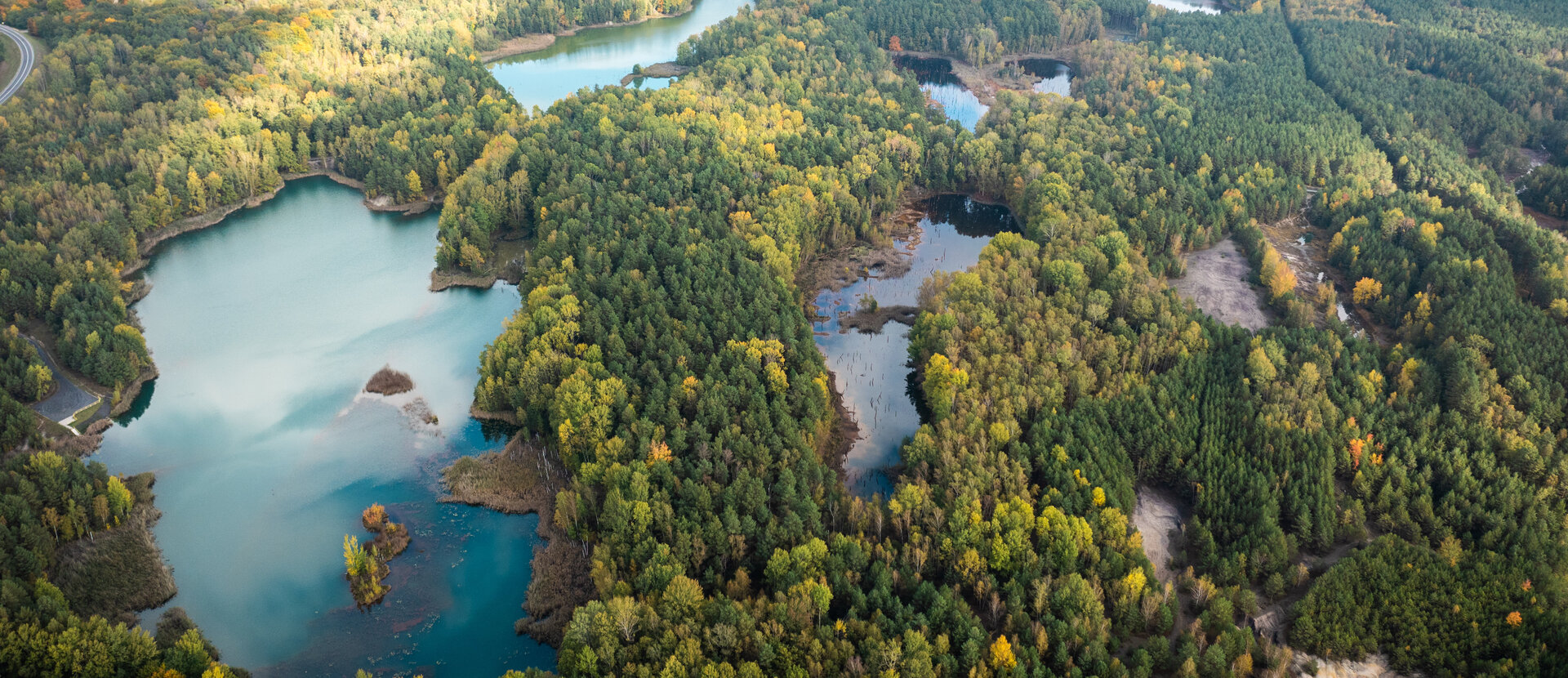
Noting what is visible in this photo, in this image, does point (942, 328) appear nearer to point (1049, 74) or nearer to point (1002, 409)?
point (1002, 409)

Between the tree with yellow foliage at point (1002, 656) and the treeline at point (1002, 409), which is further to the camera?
the treeline at point (1002, 409)

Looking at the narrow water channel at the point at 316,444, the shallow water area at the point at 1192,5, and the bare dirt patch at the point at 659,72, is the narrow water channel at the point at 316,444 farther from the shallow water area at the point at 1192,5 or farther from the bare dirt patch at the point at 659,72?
the shallow water area at the point at 1192,5

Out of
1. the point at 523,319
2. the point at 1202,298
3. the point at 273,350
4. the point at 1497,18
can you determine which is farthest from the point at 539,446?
the point at 1497,18

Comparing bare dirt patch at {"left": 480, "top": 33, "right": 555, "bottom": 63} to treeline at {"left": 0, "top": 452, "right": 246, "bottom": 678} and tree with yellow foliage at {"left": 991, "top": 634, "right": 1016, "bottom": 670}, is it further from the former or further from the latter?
tree with yellow foliage at {"left": 991, "top": 634, "right": 1016, "bottom": 670}

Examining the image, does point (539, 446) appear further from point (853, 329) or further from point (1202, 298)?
point (1202, 298)

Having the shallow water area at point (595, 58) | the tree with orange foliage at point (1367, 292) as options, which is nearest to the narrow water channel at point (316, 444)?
the shallow water area at point (595, 58)

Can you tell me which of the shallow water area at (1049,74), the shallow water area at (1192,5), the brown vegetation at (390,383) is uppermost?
the shallow water area at (1192,5)

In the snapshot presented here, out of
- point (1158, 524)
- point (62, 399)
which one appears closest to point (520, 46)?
point (62, 399)

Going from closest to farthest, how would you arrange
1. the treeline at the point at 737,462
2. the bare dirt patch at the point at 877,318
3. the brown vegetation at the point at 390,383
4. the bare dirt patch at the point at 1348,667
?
the treeline at the point at 737,462
the bare dirt patch at the point at 1348,667
the brown vegetation at the point at 390,383
the bare dirt patch at the point at 877,318
